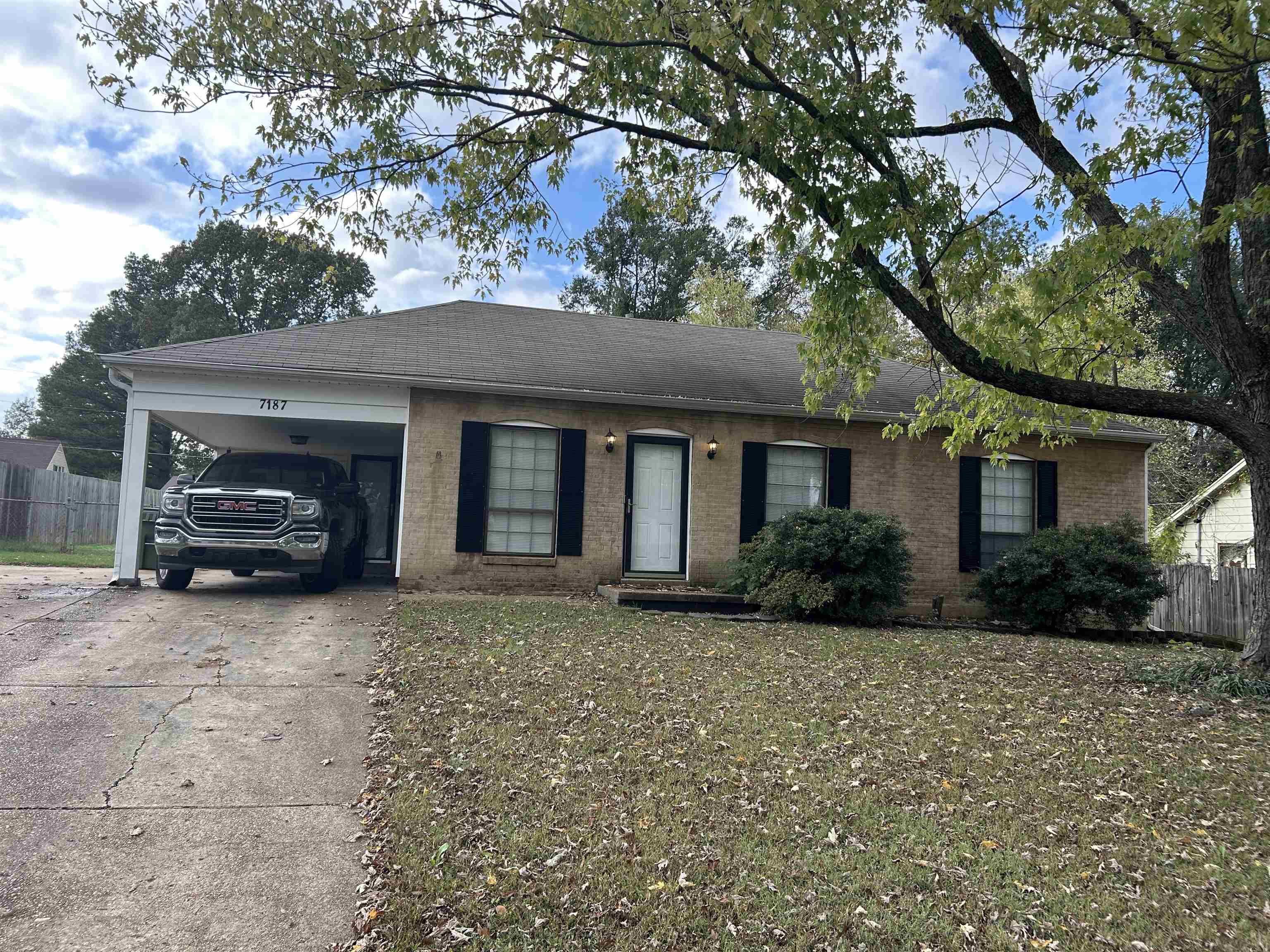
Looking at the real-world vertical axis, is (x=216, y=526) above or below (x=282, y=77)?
below

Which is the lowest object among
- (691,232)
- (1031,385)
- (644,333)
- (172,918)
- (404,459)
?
(172,918)

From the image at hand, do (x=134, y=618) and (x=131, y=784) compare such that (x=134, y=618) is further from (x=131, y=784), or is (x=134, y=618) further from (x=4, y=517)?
(x=4, y=517)

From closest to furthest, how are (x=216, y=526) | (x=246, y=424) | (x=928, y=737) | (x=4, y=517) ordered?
(x=928, y=737) → (x=216, y=526) → (x=246, y=424) → (x=4, y=517)

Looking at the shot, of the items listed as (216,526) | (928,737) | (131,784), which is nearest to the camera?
(131,784)

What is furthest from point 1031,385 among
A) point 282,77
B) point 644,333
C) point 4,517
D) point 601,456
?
point 4,517

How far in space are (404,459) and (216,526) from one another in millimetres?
2640

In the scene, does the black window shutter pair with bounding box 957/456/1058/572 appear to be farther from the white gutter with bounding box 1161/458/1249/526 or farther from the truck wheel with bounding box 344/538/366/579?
the truck wheel with bounding box 344/538/366/579

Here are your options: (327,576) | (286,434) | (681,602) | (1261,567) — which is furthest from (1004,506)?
(286,434)

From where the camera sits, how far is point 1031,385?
8.17m

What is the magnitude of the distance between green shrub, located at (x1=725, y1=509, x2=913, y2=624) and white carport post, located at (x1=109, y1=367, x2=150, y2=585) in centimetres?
857

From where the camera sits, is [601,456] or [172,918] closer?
[172,918]

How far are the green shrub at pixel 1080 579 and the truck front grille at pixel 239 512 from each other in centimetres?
1047

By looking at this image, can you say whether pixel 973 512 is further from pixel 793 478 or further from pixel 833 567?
pixel 833 567

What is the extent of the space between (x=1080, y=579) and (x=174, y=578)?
12820 millimetres
